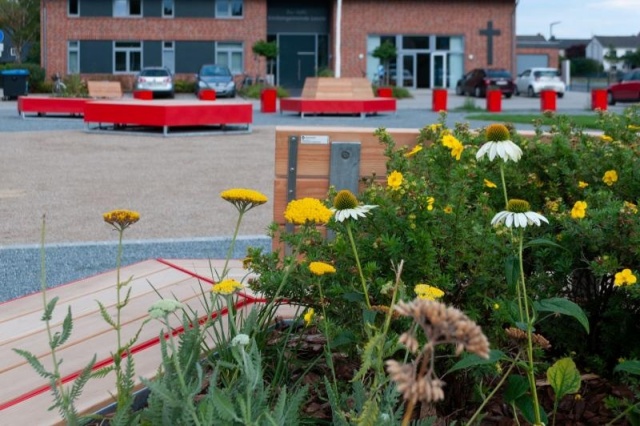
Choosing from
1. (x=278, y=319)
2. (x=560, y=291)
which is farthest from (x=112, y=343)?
(x=560, y=291)

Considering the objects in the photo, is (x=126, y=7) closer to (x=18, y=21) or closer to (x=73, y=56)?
(x=73, y=56)

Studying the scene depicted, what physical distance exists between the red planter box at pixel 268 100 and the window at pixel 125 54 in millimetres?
23684

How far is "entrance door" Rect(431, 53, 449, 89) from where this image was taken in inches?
2138

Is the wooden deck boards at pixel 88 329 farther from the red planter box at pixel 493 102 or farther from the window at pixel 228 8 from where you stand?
the window at pixel 228 8

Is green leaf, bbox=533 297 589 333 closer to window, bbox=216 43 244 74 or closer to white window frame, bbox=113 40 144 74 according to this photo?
window, bbox=216 43 244 74

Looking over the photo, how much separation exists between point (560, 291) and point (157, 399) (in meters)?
1.49

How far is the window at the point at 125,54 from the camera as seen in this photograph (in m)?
52.2

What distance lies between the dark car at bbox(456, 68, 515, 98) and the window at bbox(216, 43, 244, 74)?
1256cm

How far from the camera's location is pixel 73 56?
52125 mm

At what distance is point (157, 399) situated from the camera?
2.15 meters

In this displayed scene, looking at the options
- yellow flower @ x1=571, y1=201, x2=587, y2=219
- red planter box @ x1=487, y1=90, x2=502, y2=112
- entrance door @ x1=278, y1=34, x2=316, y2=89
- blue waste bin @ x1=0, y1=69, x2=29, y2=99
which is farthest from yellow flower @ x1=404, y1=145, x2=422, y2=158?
entrance door @ x1=278, y1=34, x2=316, y2=89

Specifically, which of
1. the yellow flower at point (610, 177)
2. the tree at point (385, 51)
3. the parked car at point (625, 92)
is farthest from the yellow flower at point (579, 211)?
the tree at point (385, 51)

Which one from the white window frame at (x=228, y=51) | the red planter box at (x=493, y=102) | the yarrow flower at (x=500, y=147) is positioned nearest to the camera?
the yarrow flower at (x=500, y=147)

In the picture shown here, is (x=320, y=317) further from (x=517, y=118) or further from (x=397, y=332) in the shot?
(x=517, y=118)
